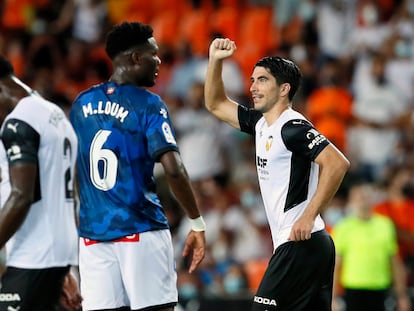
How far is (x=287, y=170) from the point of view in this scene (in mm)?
7066

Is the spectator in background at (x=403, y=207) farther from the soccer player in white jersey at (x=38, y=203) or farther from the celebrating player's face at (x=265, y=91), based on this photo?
the soccer player in white jersey at (x=38, y=203)

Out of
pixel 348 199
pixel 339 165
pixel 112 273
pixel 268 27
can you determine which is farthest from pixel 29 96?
pixel 268 27

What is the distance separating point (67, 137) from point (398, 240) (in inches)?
234

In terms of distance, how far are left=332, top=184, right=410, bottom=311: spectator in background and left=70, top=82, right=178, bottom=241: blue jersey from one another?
4.88m

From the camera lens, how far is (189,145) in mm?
14648

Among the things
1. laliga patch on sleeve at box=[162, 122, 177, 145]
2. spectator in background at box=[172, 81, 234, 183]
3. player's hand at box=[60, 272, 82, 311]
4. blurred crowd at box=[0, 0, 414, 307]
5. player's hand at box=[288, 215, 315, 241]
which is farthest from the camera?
spectator in background at box=[172, 81, 234, 183]

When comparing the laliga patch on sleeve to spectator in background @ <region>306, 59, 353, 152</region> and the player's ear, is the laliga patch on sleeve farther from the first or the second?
spectator in background @ <region>306, 59, 353, 152</region>

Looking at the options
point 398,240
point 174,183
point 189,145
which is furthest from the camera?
point 189,145

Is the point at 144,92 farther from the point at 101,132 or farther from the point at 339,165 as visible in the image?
the point at 339,165

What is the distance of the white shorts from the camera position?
6.91 m

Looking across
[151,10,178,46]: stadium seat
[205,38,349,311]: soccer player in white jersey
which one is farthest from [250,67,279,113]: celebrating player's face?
[151,10,178,46]: stadium seat

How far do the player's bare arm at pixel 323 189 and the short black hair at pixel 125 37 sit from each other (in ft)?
4.60

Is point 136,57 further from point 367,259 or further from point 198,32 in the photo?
point 198,32

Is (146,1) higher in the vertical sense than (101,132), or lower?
higher
